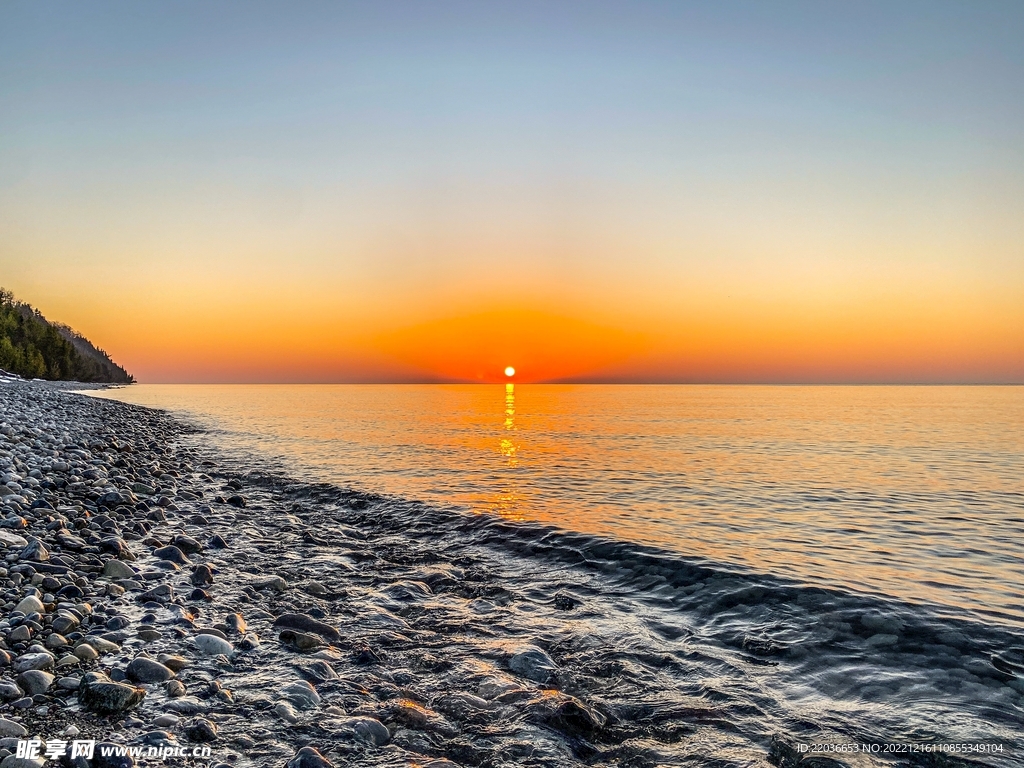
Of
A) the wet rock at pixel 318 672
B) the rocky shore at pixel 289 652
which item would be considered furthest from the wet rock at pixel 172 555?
the wet rock at pixel 318 672

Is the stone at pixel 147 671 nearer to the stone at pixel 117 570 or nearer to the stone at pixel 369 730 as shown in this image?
the stone at pixel 369 730

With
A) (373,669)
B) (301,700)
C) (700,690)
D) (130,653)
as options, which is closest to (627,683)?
(700,690)

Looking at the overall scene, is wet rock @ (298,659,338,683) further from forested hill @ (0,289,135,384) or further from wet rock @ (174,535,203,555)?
forested hill @ (0,289,135,384)

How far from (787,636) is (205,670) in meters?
7.23

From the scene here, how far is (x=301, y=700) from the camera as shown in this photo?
5.43 metres

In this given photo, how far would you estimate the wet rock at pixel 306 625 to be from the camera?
715 cm

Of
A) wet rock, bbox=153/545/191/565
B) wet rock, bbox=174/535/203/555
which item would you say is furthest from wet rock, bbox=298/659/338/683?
wet rock, bbox=174/535/203/555

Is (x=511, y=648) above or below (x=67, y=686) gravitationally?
below

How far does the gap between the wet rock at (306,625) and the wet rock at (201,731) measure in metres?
2.27

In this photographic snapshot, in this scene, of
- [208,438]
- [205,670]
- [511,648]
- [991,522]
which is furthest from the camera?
[208,438]

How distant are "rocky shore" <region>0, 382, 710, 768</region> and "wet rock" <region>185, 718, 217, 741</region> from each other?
13 mm

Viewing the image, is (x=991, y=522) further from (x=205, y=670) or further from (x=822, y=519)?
(x=205, y=670)

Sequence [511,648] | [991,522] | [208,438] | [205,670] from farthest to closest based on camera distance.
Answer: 1. [208,438]
2. [991,522]
3. [511,648]
4. [205,670]

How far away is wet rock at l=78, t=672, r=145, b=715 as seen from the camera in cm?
489
